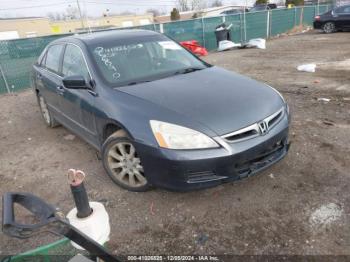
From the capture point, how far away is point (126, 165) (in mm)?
3250

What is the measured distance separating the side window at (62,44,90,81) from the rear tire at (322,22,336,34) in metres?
17.4

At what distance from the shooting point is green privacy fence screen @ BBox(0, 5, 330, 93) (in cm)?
924

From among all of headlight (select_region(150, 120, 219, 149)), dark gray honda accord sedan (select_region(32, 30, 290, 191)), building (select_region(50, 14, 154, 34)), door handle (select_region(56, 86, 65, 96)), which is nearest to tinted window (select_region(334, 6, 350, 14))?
dark gray honda accord sedan (select_region(32, 30, 290, 191))

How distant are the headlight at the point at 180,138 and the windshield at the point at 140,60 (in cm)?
97

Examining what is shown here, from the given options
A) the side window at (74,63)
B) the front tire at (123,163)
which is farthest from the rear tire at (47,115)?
the front tire at (123,163)

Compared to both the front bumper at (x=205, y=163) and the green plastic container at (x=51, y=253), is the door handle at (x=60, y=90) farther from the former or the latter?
the green plastic container at (x=51, y=253)

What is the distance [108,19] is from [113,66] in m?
60.3

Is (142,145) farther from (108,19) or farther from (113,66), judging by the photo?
(108,19)

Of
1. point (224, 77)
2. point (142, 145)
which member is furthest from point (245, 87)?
point (142, 145)

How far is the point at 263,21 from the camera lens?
1730 centimetres

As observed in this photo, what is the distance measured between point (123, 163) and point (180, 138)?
85cm

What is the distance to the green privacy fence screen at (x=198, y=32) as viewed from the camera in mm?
9242

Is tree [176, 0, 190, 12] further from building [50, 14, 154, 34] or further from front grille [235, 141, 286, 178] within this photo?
front grille [235, 141, 286, 178]

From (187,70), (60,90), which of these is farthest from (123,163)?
(60,90)
